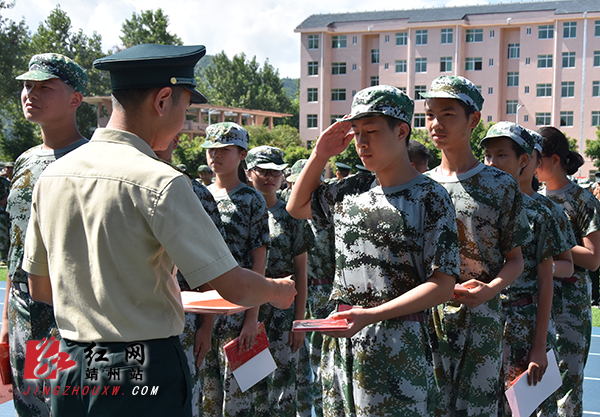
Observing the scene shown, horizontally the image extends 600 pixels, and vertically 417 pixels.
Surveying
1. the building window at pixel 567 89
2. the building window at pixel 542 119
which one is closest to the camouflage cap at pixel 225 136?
the building window at pixel 542 119

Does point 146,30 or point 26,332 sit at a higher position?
point 146,30

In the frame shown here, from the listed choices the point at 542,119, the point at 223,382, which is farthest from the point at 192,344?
the point at 542,119

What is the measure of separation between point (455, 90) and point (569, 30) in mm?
51390

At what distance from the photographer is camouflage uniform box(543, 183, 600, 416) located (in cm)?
404

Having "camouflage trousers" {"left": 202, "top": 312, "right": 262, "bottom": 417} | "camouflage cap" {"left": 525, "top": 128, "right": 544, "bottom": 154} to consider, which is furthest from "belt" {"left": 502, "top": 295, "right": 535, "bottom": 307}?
"camouflage trousers" {"left": 202, "top": 312, "right": 262, "bottom": 417}

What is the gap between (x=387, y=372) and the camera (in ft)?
7.72

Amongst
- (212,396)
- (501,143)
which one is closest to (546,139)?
(501,143)

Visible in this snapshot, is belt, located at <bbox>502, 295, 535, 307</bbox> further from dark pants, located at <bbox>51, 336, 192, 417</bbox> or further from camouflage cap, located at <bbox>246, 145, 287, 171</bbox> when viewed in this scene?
dark pants, located at <bbox>51, 336, 192, 417</bbox>

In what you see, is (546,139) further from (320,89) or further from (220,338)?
(320,89)

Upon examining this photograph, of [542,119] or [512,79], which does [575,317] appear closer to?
[542,119]

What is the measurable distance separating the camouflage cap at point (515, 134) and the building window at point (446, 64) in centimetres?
4932

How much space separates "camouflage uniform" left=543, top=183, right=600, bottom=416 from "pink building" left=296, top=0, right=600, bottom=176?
1743 inches

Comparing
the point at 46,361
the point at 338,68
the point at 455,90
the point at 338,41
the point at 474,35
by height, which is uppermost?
the point at 338,41

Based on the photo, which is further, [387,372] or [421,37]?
[421,37]
